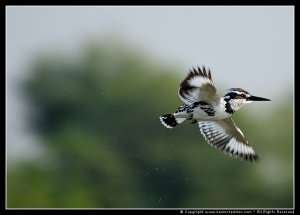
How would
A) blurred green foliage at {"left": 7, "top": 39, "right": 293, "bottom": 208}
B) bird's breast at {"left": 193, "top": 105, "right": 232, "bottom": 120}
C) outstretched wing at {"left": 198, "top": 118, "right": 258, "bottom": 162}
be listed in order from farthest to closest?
blurred green foliage at {"left": 7, "top": 39, "right": 293, "bottom": 208} → outstretched wing at {"left": 198, "top": 118, "right": 258, "bottom": 162} → bird's breast at {"left": 193, "top": 105, "right": 232, "bottom": 120}

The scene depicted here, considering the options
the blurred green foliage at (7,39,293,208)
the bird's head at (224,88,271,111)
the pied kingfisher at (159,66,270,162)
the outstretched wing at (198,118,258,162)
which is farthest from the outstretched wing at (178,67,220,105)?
the blurred green foliage at (7,39,293,208)

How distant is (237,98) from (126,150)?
7.80 m

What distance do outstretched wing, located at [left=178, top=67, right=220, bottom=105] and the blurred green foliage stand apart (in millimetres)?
6869

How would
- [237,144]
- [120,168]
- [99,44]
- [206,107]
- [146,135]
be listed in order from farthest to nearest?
[99,44], [146,135], [120,168], [237,144], [206,107]

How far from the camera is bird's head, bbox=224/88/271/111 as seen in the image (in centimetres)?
715

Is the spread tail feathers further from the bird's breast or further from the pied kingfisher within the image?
the bird's breast

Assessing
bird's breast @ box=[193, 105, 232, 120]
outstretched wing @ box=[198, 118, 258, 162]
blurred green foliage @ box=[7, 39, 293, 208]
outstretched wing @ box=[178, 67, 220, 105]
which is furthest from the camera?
blurred green foliage @ box=[7, 39, 293, 208]

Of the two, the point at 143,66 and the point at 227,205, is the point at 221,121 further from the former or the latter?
the point at 143,66

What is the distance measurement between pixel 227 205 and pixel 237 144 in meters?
9.55

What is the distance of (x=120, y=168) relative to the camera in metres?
14.3

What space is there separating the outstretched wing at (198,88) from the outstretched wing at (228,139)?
53 centimetres

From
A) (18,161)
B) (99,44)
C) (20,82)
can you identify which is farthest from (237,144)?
(99,44)

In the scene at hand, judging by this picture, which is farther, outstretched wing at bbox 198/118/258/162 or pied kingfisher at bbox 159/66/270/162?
outstretched wing at bbox 198/118/258/162

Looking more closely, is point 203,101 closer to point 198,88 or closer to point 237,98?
point 198,88
